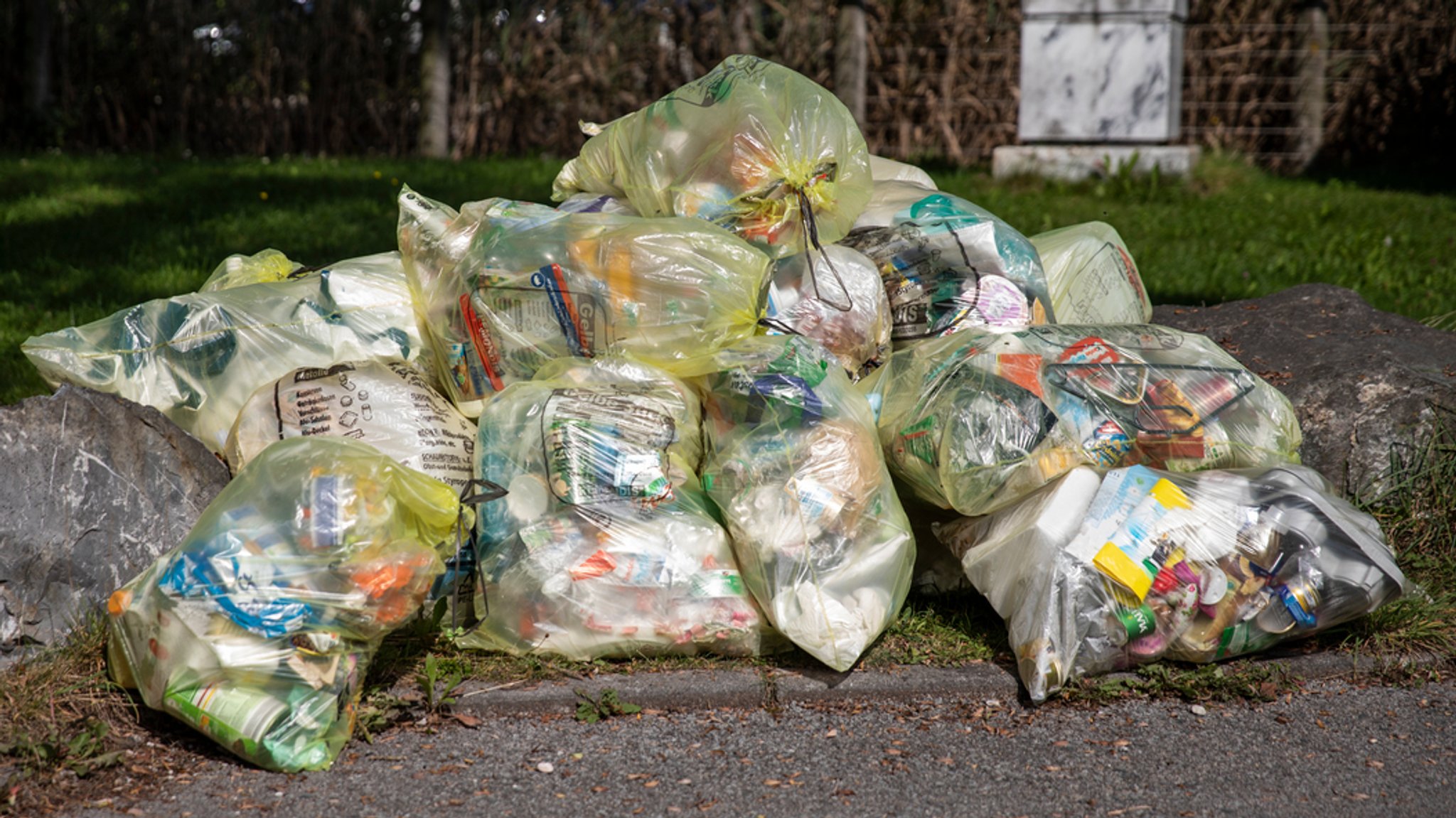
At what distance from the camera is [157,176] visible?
641cm

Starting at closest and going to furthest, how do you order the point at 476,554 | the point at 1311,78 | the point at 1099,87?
1. the point at 476,554
2. the point at 1099,87
3. the point at 1311,78

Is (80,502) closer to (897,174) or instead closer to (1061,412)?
(1061,412)

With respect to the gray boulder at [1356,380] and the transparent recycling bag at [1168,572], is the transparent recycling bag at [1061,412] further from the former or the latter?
the gray boulder at [1356,380]

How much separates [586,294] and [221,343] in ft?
2.98

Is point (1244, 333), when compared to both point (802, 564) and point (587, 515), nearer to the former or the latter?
point (802, 564)

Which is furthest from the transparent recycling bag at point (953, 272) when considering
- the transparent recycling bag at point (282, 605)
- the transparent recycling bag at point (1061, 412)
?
the transparent recycling bag at point (282, 605)

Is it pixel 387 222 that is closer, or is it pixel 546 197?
pixel 387 222

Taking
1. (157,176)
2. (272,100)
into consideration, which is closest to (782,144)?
(157,176)

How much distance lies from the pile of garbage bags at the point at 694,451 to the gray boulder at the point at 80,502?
190 millimetres

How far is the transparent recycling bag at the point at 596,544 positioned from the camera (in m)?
2.34

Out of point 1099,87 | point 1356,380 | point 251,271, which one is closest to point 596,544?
point 251,271

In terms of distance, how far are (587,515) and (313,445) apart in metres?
0.54

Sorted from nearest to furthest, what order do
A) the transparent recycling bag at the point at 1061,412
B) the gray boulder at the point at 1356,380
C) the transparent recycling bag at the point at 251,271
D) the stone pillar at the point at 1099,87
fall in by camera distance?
the transparent recycling bag at the point at 1061,412, the gray boulder at the point at 1356,380, the transparent recycling bag at the point at 251,271, the stone pillar at the point at 1099,87

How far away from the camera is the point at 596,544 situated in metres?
2.34
